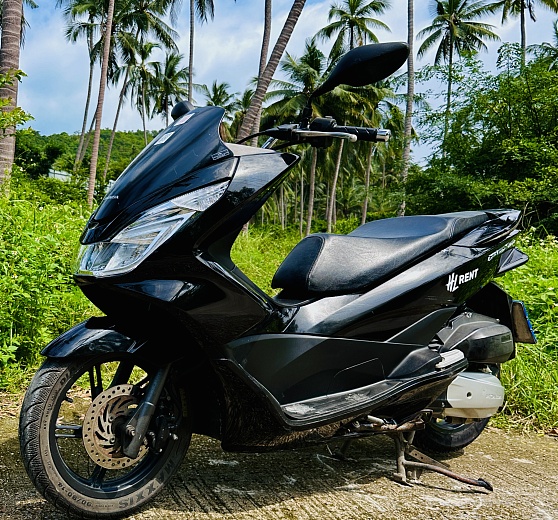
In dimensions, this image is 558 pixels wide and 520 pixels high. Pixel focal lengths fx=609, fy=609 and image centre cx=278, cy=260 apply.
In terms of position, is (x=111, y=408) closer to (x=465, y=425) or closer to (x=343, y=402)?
(x=343, y=402)

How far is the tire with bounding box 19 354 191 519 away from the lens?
73.8 inches

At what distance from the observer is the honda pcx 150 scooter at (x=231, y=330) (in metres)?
1.86

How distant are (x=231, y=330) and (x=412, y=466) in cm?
108

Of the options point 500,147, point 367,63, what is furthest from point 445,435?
point 500,147

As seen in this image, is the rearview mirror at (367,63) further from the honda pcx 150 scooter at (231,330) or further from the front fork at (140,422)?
the front fork at (140,422)

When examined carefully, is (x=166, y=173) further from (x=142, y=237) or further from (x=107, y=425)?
(x=107, y=425)

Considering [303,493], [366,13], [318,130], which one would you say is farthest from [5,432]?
[366,13]

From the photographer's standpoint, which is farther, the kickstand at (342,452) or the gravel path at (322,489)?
the kickstand at (342,452)

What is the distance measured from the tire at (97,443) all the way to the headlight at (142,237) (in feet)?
1.14

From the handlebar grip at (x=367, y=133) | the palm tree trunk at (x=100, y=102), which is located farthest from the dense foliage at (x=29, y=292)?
the palm tree trunk at (x=100, y=102)

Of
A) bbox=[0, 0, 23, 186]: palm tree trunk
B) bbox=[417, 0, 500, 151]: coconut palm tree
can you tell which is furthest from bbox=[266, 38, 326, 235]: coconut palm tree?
bbox=[0, 0, 23, 186]: palm tree trunk

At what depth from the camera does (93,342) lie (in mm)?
1959

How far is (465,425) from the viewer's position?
2912 mm

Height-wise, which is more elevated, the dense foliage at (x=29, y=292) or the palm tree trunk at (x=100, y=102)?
the palm tree trunk at (x=100, y=102)
